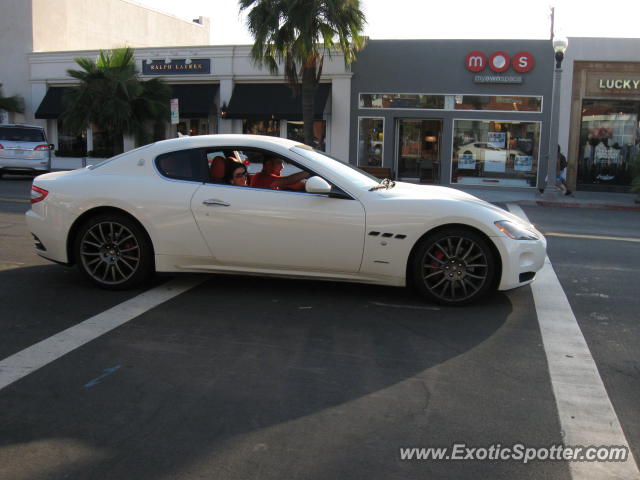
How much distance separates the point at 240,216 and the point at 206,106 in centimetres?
2100

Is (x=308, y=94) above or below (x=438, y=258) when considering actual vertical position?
above

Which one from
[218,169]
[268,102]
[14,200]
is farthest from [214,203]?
[268,102]

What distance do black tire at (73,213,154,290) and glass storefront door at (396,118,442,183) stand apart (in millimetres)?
18911

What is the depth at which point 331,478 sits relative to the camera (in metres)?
2.94

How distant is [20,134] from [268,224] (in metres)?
18.4

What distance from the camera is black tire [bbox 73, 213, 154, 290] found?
6.11 meters

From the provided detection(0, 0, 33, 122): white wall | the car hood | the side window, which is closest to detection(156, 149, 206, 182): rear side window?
the side window

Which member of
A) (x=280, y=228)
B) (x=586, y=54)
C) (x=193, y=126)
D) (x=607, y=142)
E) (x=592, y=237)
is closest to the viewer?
(x=280, y=228)

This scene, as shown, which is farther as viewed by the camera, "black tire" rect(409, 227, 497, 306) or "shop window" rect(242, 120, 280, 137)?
"shop window" rect(242, 120, 280, 137)

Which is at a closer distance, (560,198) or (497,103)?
(560,198)

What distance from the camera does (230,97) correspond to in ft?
84.8

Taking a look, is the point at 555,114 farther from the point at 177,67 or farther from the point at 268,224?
the point at 177,67

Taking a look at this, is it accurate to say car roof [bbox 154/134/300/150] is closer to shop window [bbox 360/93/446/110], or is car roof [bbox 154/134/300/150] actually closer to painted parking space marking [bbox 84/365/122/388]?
painted parking space marking [bbox 84/365/122/388]

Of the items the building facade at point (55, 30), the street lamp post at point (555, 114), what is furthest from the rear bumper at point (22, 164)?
the street lamp post at point (555, 114)
